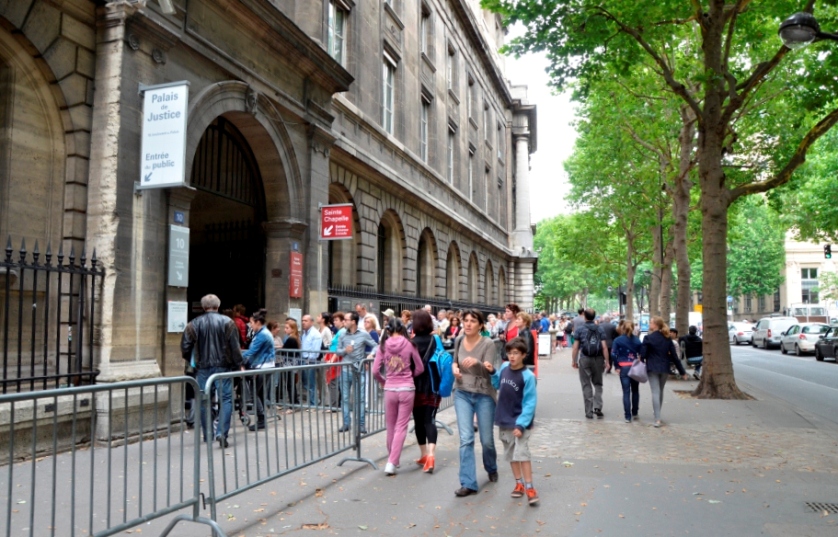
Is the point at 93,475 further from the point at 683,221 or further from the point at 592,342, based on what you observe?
the point at 683,221

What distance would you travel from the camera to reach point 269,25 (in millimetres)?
12461

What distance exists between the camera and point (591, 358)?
37.6 feet

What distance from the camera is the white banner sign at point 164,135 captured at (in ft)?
30.6

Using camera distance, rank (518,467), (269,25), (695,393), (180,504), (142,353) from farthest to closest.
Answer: (695,393), (269,25), (142,353), (518,467), (180,504)

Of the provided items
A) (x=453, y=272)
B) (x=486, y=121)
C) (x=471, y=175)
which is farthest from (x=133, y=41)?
(x=486, y=121)

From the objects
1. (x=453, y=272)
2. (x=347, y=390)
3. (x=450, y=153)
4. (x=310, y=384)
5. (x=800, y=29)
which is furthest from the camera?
(x=453, y=272)

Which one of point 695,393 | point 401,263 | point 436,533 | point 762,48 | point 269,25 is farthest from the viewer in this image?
point 401,263

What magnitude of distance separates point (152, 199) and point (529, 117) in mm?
43589

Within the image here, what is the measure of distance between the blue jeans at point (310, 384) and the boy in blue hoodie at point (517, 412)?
1.84 meters

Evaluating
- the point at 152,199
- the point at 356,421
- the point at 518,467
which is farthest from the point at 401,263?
the point at 518,467

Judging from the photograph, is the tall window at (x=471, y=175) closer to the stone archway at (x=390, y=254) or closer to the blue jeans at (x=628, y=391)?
the stone archway at (x=390, y=254)

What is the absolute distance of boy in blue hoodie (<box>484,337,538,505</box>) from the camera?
20.2 feet

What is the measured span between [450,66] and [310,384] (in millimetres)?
26461

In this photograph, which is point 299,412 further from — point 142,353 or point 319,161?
point 319,161
